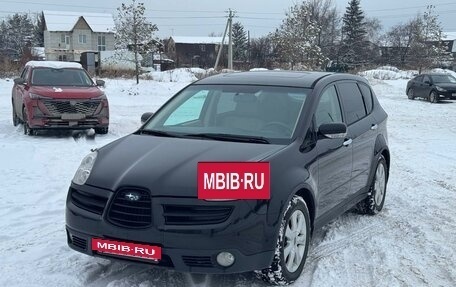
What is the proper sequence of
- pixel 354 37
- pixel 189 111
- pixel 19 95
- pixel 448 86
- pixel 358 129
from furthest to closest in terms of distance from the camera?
pixel 354 37
pixel 448 86
pixel 19 95
pixel 358 129
pixel 189 111

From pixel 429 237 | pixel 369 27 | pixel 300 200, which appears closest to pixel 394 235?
pixel 429 237

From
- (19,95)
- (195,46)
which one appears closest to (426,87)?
(19,95)

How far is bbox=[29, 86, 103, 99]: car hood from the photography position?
469 inches

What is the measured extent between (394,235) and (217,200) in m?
2.75

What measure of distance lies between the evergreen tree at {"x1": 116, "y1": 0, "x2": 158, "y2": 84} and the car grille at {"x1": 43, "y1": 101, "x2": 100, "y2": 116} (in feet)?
60.8

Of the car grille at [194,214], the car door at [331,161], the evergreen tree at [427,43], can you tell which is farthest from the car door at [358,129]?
the evergreen tree at [427,43]

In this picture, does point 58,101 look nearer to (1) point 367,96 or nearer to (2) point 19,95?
(2) point 19,95

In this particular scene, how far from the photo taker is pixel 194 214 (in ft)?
12.1

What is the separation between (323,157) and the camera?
4.78m

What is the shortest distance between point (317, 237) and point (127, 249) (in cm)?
230

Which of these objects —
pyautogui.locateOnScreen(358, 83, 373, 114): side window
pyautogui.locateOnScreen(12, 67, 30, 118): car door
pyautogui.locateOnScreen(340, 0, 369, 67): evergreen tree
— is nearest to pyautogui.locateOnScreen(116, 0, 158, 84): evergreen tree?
pyautogui.locateOnScreen(12, 67, 30, 118): car door

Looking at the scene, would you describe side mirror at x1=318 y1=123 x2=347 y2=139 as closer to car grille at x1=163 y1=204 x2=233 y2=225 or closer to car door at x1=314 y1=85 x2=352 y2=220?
car door at x1=314 y1=85 x2=352 y2=220

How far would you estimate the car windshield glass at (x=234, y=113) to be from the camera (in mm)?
4715

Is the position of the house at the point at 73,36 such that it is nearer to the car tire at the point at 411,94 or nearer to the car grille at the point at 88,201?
the car tire at the point at 411,94
